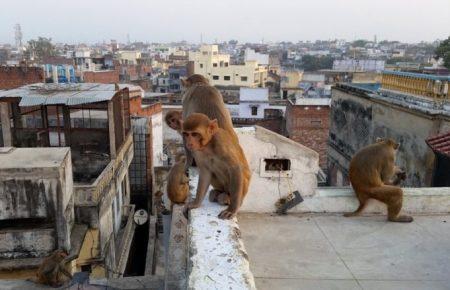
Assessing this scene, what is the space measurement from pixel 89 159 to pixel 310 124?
49.9ft

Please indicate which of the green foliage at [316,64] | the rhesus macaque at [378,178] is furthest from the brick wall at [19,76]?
the green foliage at [316,64]

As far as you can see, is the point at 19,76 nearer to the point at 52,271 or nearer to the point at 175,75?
the point at 52,271

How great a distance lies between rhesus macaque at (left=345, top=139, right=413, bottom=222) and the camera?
5.09 m

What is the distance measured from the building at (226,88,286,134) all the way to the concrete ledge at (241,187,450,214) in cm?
2416

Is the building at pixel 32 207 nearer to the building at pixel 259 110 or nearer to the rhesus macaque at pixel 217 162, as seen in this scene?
the rhesus macaque at pixel 217 162

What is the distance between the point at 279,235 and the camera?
15.6 ft

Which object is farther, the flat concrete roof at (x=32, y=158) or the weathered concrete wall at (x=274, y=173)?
the flat concrete roof at (x=32, y=158)

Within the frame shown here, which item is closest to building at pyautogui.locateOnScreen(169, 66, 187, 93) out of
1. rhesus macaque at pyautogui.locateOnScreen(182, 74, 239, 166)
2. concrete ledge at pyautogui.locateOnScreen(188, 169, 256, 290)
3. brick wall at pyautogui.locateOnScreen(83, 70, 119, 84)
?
brick wall at pyautogui.locateOnScreen(83, 70, 119, 84)

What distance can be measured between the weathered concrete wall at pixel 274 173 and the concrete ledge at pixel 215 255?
160 centimetres

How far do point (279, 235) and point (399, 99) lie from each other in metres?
8.53

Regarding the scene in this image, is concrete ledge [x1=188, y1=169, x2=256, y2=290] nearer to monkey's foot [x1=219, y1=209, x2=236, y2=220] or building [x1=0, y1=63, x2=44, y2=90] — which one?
monkey's foot [x1=219, y1=209, x2=236, y2=220]

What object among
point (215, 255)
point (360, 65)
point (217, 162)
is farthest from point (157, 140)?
point (360, 65)

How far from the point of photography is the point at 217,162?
3.89 metres

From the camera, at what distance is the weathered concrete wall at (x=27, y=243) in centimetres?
855
